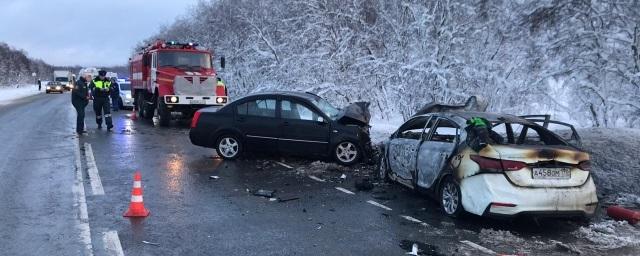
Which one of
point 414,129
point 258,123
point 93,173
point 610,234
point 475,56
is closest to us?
point 610,234

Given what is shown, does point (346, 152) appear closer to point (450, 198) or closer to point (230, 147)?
point (230, 147)

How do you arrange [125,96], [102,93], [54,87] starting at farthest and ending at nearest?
[54,87] < [125,96] < [102,93]

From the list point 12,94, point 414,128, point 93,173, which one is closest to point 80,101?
point 93,173

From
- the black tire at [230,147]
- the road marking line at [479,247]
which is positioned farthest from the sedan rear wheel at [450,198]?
the black tire at [230,147]

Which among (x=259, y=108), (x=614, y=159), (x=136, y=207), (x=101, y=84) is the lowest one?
(x=136, y=207)

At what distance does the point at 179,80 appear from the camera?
17812mm

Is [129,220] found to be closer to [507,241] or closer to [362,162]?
[507,241]

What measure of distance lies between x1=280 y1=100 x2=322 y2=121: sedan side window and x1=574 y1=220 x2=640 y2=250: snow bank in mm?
5453

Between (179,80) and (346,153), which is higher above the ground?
(179,80)

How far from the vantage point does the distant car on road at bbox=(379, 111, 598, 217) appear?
5895 mm

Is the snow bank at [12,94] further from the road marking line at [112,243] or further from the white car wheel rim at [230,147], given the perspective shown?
the road marking line at [112,243]

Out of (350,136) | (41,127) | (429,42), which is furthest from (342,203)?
(41,127)

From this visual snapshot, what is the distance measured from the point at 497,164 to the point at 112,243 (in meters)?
4.22

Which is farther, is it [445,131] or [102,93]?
[102,93]
